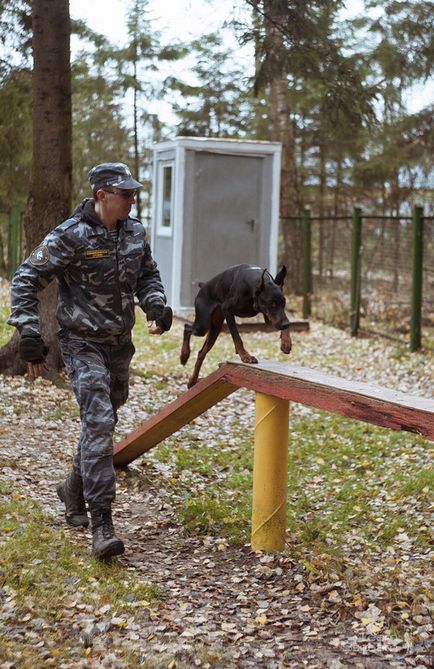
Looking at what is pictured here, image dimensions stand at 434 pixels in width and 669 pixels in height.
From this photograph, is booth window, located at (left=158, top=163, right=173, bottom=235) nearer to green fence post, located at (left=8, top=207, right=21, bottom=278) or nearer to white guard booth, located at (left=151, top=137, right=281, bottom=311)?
white guard booth, located at (left=151, top=137, right=281, bottom=311)

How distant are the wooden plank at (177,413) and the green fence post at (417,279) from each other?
7086mm

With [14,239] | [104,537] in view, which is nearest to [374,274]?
[104,537]

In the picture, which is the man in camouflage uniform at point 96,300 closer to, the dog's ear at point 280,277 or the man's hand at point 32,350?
the man's hand at point 32,350

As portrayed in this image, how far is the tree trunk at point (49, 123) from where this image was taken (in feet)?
31.6

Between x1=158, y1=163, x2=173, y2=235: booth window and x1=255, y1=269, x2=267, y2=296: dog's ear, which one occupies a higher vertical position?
x1=158, y1=163, x2=173, y2=235: booth window

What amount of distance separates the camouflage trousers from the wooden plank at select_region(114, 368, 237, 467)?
762mm

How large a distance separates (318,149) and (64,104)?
56.6ft

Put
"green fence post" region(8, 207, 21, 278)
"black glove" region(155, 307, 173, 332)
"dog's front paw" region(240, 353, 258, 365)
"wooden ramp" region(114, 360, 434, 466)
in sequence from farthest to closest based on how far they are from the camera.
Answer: "green fence post" region(8, 207, 21, 278), "dog's front paw" region(240, 353, 258, 365), "black glove" region(155, 307, 173, 332), "wooden ramp" region(114, 360, 434, 466)

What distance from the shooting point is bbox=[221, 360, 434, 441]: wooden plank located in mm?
4324

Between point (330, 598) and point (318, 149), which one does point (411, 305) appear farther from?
point (318, 149)

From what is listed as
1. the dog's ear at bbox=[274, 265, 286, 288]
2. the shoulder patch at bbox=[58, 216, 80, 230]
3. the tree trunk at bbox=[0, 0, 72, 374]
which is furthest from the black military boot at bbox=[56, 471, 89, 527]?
the tree trunk at bbox=[0, 0, 72, 374]

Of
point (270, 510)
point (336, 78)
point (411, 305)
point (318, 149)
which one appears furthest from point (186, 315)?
point (318, 149)

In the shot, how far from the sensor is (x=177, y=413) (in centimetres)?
621

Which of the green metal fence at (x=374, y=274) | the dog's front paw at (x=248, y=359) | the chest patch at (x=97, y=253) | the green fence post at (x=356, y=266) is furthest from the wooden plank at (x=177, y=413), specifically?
the green fence post at (x=356, y=266)
